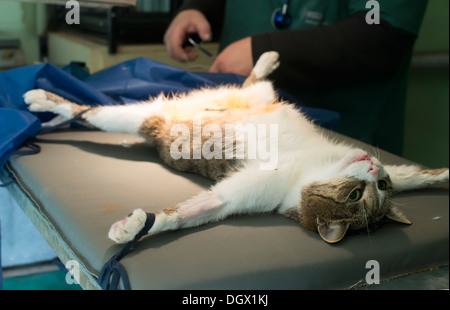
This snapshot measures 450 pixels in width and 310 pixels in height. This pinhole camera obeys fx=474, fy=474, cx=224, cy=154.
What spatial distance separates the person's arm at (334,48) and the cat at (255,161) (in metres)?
0.12

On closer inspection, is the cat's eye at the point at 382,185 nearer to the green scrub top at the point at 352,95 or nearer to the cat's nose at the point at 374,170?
the cat's nose at the point at 374,170

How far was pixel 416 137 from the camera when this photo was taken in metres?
2.34

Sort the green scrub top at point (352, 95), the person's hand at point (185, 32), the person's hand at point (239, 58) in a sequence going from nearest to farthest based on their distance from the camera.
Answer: the person's hand at point (239, 58) → the green scrub top at point (352, 95) → the person's hand at point (185, 32)

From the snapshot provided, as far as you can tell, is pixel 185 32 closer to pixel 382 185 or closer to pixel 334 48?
pixel 334 48

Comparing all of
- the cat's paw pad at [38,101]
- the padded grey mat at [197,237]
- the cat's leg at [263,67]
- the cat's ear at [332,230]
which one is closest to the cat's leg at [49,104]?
the cat's paw pad at [38,101]

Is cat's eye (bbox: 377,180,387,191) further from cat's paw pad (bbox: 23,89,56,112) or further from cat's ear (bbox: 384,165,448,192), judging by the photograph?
cat's paw pad (bbox: 23,89,56,112)

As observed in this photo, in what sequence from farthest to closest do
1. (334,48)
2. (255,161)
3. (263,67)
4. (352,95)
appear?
1. (352,95)
2. (334,48)
3. (263,67)
4. (255,161)

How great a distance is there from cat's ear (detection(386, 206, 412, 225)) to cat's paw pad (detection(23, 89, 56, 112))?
848 millimetres

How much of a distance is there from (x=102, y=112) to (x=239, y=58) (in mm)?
513

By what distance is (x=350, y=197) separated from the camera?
0.91 m

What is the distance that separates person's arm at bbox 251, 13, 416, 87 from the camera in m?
1.48

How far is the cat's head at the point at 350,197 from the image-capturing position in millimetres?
874

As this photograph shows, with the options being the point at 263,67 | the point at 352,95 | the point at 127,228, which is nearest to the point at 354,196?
the point at 127,228

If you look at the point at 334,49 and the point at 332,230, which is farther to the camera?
the point at 334,49
